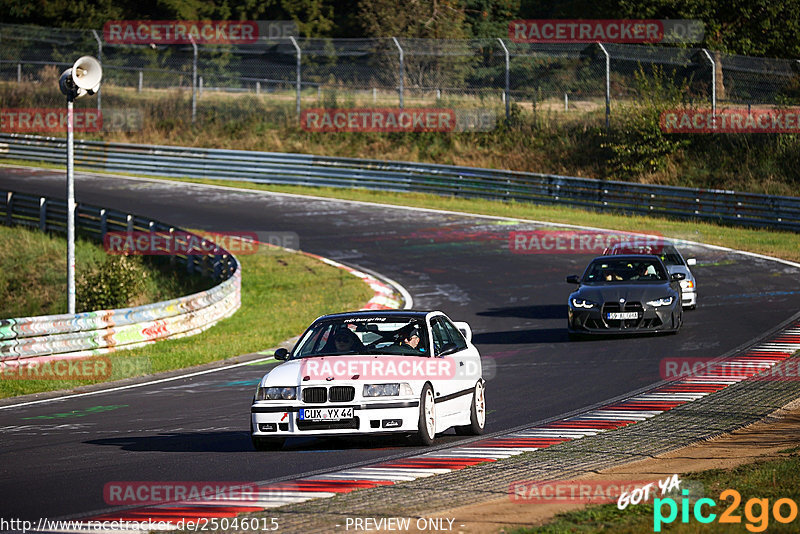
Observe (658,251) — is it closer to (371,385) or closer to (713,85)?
(371,385)

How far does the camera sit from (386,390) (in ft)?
32.9

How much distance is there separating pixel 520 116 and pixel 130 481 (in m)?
37.1

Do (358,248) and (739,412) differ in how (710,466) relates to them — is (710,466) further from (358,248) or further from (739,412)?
(358,248)

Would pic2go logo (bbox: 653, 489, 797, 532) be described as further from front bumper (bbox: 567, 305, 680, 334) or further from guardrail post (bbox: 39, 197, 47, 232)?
guardrail post (bbox: 39, 197, 47, 232)

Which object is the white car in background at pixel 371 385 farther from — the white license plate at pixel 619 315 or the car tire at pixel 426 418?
the white license plate at pixel 619 315

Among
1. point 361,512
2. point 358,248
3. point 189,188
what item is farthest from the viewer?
point 189,188

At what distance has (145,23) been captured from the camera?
206 feet

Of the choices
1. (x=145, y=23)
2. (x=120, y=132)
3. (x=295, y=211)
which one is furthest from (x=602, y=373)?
(x=145, y=23)

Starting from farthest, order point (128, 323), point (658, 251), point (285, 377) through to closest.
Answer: point (658, 251) → point (128, 323) → point (285, 377)

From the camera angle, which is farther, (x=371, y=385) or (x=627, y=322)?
(x=627, y=322)

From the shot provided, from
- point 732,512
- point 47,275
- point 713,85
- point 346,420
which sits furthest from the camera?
point 713,85

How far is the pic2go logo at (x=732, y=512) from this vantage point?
22.7ft

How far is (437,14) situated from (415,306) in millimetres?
38659

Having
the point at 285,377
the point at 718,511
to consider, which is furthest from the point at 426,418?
the point at 718,511
